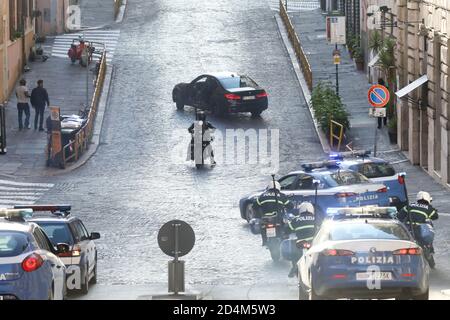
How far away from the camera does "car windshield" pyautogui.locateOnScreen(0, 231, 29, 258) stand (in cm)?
2002

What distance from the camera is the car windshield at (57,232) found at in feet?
85.1

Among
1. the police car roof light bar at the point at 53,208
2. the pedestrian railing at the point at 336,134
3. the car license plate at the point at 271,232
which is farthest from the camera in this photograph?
the pedestrian railing at the point at 336,134

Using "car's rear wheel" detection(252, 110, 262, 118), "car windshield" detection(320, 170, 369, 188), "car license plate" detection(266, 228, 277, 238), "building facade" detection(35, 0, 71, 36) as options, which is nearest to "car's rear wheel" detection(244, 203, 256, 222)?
"car windshield" detection(320, 170, 369, 188)

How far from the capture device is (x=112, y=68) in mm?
59625

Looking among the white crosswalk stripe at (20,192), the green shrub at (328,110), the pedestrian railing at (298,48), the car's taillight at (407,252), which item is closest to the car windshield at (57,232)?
the car's taillight at (407,252)

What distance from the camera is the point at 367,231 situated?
69.0 ft

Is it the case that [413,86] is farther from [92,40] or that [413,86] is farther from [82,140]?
[92,40]

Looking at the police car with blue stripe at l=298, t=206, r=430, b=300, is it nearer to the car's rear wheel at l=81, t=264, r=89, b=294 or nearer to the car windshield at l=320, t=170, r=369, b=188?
the car's rear wheel at l=81, t=264, r=89, b=294

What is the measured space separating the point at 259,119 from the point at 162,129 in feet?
10.6

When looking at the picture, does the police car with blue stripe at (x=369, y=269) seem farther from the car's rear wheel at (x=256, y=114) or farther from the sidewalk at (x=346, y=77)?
the car's rear wheel at (x=256, y=114)

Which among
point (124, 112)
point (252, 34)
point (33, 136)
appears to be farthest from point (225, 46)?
point (33, 136)

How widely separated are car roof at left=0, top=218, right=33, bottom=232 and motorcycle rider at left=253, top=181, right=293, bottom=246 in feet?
34.6

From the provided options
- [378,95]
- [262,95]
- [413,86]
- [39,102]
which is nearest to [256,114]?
[262,95]
